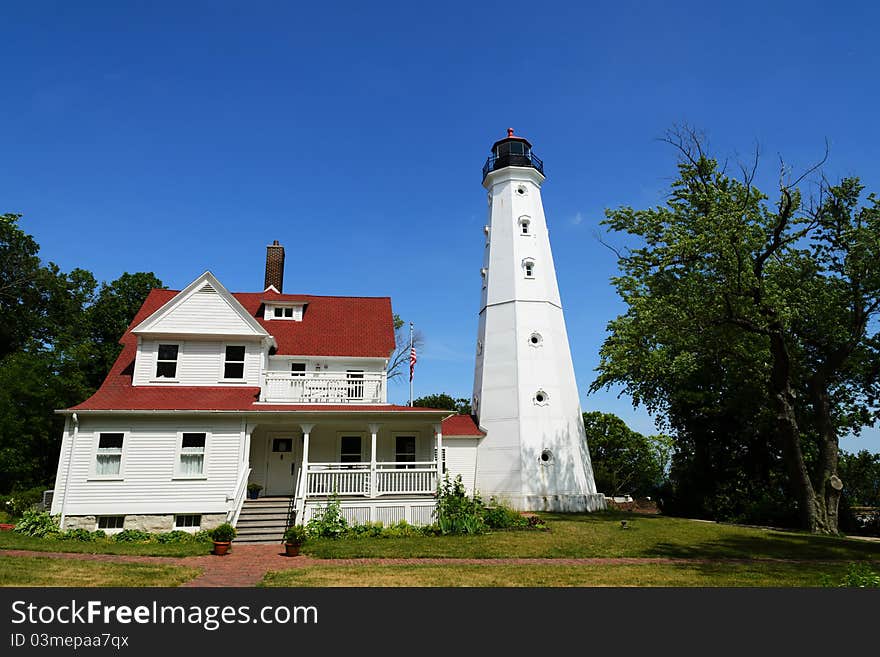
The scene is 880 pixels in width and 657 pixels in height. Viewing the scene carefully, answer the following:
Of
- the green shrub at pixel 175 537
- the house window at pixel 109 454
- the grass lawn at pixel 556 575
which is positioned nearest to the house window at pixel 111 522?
the house window at pixel 109 454

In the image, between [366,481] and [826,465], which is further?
[826,465]

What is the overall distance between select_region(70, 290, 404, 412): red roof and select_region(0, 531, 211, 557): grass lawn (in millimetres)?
3985

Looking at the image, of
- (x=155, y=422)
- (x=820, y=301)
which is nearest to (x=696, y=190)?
(x=820, y=301)

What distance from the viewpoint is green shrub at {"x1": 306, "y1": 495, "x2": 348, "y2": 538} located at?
54.5 ft

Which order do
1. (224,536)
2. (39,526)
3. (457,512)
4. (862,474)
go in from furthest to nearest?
1. (862,474)
2. (457,512)
3. (39,526)
4. (224,536)

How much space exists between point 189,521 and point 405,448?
7.97 m

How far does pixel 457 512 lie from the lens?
18219 millimetres

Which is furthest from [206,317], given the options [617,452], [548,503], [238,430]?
[617,452]

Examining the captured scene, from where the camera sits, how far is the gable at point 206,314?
67.3 feet

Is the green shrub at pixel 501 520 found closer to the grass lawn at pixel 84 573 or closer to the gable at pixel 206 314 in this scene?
the grass lawn at pixel 84 573

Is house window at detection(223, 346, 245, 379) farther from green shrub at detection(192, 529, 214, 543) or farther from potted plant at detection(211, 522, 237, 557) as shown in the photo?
potted plant at detection(211, 522, 237, 557)

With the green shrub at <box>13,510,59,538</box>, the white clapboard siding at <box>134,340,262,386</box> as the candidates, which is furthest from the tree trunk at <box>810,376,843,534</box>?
the green shrub at <box>13,510,59,538</box>

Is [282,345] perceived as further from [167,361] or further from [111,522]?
[111,522]
